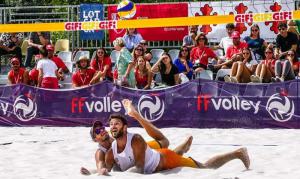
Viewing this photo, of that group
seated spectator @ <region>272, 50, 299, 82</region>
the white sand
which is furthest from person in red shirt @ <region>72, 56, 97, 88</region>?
seated spectator @ <region>272, 50, 299, 82</region>

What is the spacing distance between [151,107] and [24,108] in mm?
2651

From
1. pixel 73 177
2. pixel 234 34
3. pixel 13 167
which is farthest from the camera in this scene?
pixel 234 34

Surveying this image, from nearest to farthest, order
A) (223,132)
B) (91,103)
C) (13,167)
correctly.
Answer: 1. (13,167)
2. (223,132)
3. (91,103)

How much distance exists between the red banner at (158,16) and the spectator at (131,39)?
3.95 feet

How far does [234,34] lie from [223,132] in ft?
10.8

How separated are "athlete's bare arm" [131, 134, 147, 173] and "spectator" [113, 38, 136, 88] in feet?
21.8

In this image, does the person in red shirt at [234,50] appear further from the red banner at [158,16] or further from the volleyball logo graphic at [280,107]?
the red banner at [158,16]

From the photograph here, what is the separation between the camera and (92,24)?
17.5 metres

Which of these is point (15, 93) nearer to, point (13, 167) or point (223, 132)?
point (223, 132)

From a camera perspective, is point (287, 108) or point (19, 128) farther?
point (19, 128)

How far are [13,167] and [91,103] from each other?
5217mm

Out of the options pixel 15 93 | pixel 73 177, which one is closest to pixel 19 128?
pixel 15 93

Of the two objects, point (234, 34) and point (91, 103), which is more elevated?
point (234, 34)

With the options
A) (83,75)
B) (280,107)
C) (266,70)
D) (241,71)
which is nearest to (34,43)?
(83,75)
